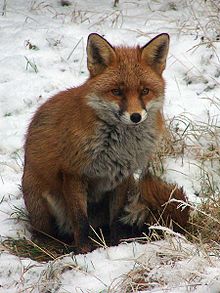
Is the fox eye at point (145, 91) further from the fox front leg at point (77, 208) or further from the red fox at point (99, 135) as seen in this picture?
the fox front leg at point (77, 208)

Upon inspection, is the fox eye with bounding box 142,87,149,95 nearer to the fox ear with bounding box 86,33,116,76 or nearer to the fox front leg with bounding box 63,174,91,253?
the fox ear with bounding box 86,33,116,76

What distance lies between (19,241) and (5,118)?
185 cm

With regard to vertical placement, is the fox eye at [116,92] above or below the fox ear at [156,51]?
below

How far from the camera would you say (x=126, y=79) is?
4316 millimetres

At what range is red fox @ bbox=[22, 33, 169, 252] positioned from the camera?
4.34m

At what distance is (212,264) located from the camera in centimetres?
369

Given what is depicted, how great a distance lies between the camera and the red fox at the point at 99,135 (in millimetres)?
4344

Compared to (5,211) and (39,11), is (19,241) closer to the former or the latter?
(5,211)

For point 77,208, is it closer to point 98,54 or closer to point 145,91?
point 145,91

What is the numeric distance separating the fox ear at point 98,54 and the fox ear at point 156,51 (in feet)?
0.76

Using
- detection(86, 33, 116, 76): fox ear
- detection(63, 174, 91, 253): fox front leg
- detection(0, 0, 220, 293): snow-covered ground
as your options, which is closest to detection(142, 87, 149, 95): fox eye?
detection(86, 33, 116, 76): fox ear

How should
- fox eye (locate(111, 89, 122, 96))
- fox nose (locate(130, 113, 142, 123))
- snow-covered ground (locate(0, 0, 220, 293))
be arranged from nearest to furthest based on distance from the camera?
snow-covered ground (locate(0, 0, 220, 293))
fox nose (locate(130, 113, 142, 123))
fox eye (locate(111, 89, 122, 96))

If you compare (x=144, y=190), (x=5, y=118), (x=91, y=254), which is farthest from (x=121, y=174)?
(x=5, y=118)

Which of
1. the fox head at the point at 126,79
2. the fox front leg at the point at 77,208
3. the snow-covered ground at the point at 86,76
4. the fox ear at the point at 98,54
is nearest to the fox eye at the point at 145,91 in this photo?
the fox head at the point at 126,79
